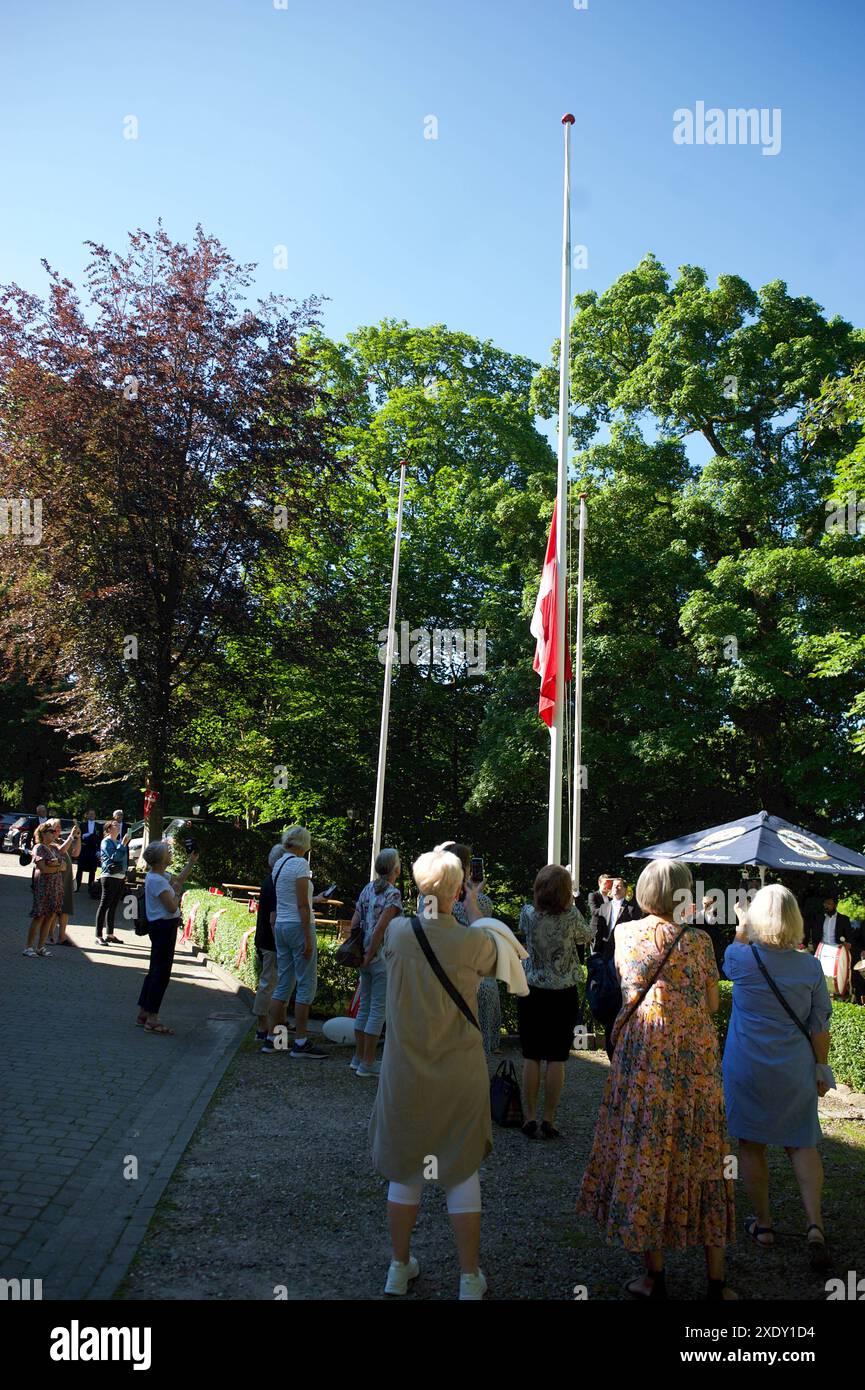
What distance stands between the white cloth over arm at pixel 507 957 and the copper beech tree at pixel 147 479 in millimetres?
16831

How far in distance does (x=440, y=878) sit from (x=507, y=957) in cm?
45

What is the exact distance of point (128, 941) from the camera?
1738 cm

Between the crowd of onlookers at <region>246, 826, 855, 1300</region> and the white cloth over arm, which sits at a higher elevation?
the white cloth over arm

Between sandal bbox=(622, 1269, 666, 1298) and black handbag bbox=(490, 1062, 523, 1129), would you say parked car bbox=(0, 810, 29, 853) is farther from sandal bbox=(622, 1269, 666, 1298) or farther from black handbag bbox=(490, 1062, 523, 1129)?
sandal bbox=(622, 1269, 666, 1298)

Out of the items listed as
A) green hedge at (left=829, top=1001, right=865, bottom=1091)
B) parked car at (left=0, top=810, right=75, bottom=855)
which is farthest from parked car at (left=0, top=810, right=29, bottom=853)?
green hedge at (left=829, top=1001, right=865, bottom=1091)

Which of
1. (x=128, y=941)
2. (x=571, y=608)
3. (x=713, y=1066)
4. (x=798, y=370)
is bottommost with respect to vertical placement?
(x=128, y=941)

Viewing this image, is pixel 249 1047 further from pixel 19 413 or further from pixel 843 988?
pixel 19 413

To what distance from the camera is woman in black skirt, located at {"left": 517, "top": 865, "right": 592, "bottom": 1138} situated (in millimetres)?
7266

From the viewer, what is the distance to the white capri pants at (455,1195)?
176 inches

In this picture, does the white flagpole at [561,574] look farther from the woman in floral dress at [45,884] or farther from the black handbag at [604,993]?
the woman in floral dress at [45,884]

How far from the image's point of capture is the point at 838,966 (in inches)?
516

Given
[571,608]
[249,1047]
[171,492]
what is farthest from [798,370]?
[249,1047]

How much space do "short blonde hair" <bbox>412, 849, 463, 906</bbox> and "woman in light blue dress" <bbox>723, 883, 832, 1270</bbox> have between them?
168 cm
